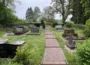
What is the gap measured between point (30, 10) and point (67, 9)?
167 ft

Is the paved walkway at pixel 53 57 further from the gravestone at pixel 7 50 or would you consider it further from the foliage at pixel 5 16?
the foliage at pixel 5 16

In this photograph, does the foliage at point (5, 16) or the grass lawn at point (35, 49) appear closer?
the grass lawn at point (35, 49)

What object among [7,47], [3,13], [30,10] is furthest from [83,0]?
[30,10]

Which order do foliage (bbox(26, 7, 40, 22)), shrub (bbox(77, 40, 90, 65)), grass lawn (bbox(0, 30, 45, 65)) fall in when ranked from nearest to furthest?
shrub (bbox(77, 40, 90, 65))
grass lawn (bbox(0, 30, 45, 65))
foliage (bbox(26, 7, 40, 22))

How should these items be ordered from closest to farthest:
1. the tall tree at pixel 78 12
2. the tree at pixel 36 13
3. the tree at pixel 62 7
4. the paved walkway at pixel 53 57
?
the paved walkway at pixel 53 57 → the tall tree at pixel 78 12 → the tree at pixel 62 7 → the tree at pixel 36 13

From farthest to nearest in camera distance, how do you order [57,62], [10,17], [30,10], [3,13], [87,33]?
[30,10]
[10,17]
[3,13]
[87,33]
[57,62]

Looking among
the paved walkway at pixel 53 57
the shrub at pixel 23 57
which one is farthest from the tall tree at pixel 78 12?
the shrub at pixel 23 57

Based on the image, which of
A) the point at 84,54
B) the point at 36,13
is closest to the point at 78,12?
the point at 84,54

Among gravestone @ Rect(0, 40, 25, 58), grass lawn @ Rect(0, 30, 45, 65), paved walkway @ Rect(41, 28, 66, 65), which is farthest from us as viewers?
gravestone @ Rect(0, 40, 25, 58)

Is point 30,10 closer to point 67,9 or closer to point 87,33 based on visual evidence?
point 67,9

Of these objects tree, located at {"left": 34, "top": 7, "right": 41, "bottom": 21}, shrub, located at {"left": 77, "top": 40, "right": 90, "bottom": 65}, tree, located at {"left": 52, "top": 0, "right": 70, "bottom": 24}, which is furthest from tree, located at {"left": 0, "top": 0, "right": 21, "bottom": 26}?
tree, located at {"left": 34, "top": 7, "right": 41, "bottom": 21}

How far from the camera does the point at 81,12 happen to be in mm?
48438

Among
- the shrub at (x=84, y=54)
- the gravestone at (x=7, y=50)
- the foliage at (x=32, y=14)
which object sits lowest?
the foliage at (x=32, y=14)

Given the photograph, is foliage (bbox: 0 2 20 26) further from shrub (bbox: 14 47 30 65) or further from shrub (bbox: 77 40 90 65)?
shrub (bbox: 77 40 90 65)
